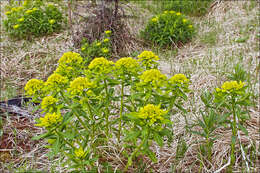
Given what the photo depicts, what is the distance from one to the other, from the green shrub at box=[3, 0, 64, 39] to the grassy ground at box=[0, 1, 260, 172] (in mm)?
189

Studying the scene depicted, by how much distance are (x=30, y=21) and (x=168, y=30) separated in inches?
106

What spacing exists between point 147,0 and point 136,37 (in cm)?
224

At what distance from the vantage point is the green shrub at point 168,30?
4.64 metres

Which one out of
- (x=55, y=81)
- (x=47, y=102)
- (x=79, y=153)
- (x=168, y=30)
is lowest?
(x=79, y=153)

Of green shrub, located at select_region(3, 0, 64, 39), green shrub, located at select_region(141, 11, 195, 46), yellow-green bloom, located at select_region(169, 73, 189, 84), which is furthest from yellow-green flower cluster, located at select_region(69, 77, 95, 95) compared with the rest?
green shrub, located at select_region(3, 0, 64, 39)

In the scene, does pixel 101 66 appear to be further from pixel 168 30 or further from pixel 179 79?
pixel 168 30

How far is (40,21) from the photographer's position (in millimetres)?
4895

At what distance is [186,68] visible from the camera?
3686 mm

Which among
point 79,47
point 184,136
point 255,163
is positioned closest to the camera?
point 255,163

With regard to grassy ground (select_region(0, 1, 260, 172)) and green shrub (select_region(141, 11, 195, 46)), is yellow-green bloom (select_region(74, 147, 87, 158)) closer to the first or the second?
grassy ground (select_region(0, 1, 260, 172))

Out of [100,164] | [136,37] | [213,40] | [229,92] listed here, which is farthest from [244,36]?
[100,164]

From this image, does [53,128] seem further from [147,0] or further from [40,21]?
[147,0]

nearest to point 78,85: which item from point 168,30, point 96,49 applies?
point 96,49

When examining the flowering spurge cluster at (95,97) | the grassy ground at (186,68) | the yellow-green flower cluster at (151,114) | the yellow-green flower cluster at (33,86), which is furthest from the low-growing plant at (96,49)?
the yellow-green flower cluster at (151,114)
